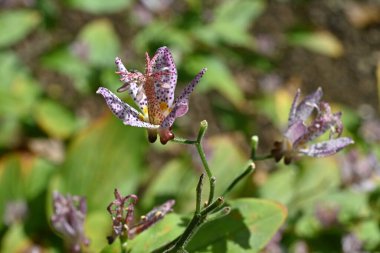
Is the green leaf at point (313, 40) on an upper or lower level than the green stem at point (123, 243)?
upper

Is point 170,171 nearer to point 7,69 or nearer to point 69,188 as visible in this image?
point 69,188

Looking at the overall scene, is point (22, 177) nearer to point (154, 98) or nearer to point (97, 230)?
point (97, 230)

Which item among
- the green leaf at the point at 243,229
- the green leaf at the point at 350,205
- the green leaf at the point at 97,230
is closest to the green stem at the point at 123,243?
the green leaf at the point at 243,229

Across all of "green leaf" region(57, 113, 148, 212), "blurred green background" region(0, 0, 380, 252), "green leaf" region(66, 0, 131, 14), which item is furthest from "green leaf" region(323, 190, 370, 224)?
"green leaf" region(66, 0, 131, 14)

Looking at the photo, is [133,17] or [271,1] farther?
[271,1]

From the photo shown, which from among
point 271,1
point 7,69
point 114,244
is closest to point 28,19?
point 7,69

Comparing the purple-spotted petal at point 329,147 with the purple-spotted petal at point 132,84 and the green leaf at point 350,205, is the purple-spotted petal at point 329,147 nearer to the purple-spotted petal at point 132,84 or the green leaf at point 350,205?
the purple-spotted petal at point 132,84
